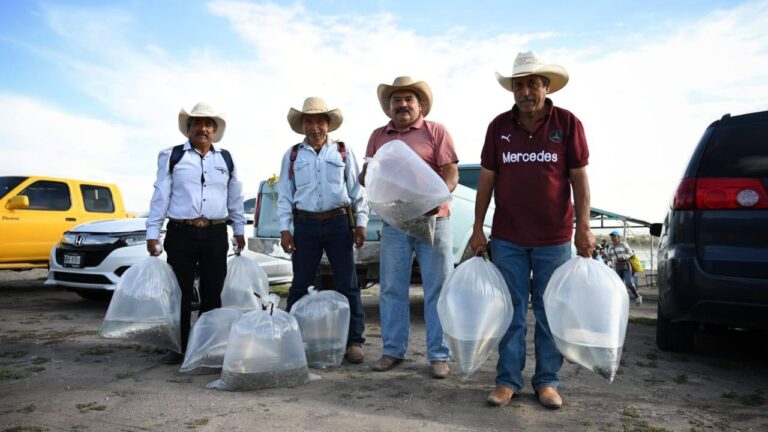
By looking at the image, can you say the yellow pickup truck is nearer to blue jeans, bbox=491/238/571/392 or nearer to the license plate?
the license plate

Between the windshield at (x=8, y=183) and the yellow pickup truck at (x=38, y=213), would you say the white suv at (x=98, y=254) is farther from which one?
the windshield at (x=8, y=183)

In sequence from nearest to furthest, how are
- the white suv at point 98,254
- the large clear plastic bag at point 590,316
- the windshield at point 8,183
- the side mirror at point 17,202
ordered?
the large clear plastic bag at point 590,316 → the white suv at point 98,254 → the side mirror at point 17,202 → the windshield at point 8,183

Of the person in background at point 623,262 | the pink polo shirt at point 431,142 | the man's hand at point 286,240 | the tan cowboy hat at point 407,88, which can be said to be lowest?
the person in background at point 623,262

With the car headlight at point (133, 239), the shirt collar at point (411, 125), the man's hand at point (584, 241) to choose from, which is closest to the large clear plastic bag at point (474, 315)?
the man's hand at point (584, 241)

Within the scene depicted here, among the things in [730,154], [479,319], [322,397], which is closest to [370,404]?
[322,397]

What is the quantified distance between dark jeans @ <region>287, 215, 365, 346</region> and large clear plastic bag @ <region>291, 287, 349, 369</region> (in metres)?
0.23

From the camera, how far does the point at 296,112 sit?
13.9ft

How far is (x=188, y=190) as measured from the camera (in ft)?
13.3

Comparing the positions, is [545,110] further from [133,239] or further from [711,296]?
[133,239]

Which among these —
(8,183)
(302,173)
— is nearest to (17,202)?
(8,183)

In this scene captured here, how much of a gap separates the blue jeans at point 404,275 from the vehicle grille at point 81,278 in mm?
3961

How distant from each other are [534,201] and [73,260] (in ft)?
18.9

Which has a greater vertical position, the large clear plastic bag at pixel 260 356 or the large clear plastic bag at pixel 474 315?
the large clear plastic bag at pixel 474 315

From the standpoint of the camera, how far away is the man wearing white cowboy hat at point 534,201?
298 centimetres
